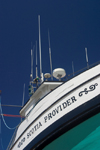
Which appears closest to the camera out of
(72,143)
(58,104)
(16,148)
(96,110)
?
(96,110)

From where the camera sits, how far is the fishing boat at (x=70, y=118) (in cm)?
517

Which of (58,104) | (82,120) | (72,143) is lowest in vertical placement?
(72,143)

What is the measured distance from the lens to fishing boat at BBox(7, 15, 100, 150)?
5168 mm

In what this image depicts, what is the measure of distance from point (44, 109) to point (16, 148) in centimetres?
241

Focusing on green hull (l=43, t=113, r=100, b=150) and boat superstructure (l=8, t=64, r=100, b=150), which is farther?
boat superstructure (l=8, t=64, r=100, b=150)

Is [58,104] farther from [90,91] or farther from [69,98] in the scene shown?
[90,91]

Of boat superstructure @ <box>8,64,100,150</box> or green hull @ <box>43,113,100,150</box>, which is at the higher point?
boat superstructure @ <box>8,64,100,150</box>

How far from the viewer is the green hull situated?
5.11m

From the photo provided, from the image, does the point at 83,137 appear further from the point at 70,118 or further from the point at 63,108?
the point at 63,108

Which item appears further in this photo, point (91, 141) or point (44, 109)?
point (44, 109)

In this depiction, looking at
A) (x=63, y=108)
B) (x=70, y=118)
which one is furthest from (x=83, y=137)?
(x=63, y=108)

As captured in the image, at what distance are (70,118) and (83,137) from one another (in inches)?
26.6

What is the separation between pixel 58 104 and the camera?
5.83 m

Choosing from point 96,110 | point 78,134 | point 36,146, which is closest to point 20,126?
point 36,146
